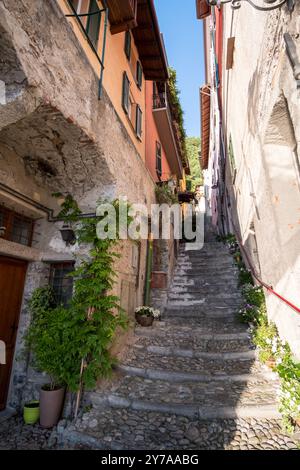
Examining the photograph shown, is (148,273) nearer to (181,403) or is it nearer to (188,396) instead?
(188,396)

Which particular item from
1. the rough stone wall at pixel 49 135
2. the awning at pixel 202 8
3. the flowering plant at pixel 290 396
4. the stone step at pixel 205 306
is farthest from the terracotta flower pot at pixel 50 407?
the awning at pixel 202 8

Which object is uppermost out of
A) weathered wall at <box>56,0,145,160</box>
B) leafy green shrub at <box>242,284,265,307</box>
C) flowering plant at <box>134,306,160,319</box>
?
weathered wall at <box>56,0,145,160</box>

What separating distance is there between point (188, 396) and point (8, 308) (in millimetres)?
3331

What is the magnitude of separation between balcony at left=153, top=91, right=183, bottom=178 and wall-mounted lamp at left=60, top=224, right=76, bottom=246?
7.29m

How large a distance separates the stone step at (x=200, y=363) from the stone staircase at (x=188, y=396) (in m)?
0.02

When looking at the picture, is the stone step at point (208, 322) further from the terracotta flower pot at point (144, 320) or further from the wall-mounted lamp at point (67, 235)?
the wall-mounted lamp at point (67, 235)

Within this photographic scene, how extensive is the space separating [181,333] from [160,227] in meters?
3.77

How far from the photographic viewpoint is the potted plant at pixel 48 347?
3.47 metres

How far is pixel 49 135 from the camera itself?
3645 millimetres

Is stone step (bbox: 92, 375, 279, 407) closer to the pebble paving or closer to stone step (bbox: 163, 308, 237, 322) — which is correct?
the pebble paving

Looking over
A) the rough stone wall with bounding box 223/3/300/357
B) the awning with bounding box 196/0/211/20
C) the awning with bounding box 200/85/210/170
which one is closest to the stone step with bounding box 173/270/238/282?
the rough stone wall with bounding box 223/3/300/357

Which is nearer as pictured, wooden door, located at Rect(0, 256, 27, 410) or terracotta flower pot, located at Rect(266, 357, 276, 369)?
terracotta flower pot, located at Rect(266, 357, 276, 369)

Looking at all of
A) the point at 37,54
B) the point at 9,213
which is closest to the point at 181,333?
the point at 9,213

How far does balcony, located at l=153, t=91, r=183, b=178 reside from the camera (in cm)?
973
